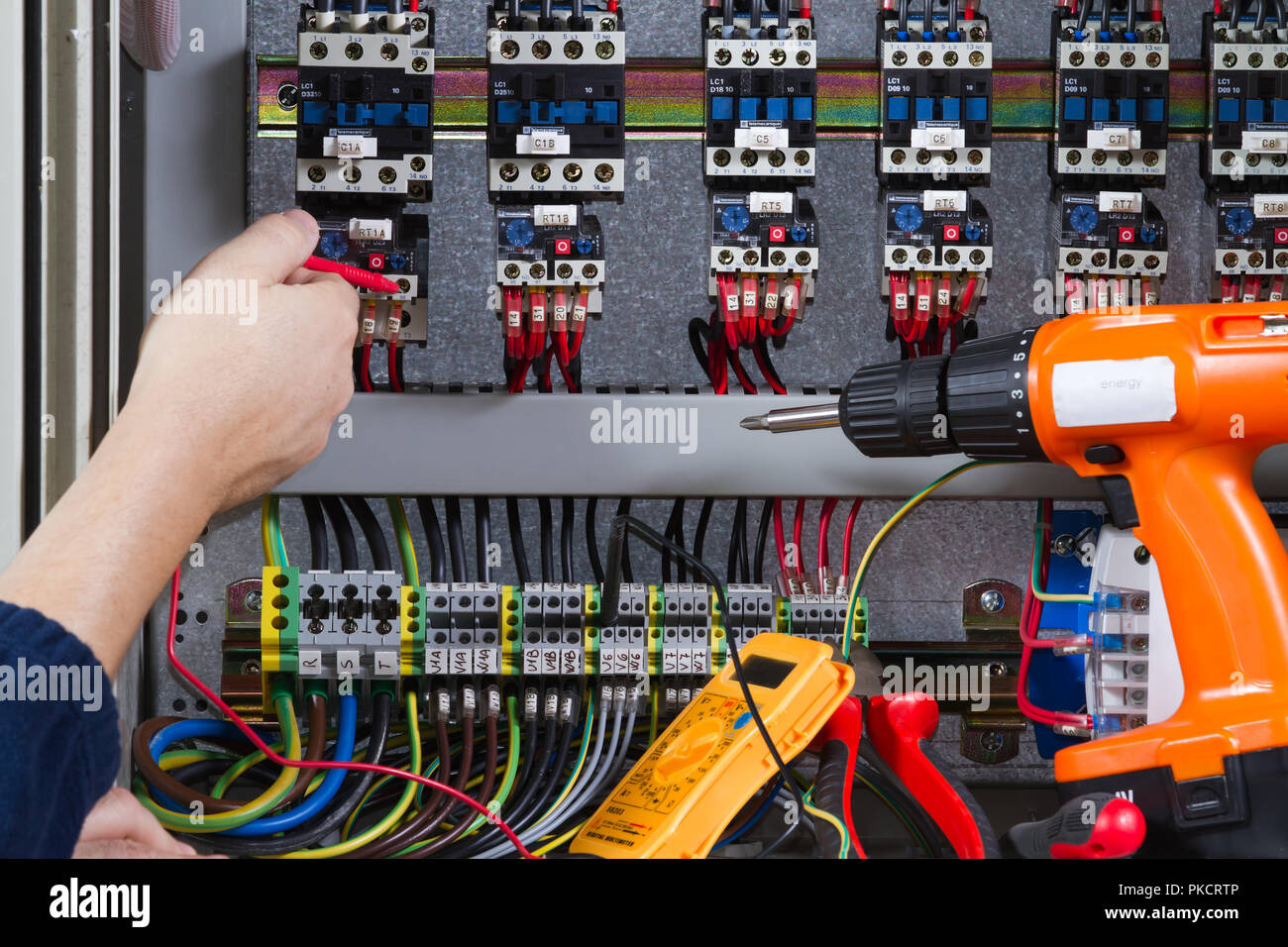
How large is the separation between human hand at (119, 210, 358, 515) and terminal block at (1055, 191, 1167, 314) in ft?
2.74

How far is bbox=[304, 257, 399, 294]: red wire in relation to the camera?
1.00m

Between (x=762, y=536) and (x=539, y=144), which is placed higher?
(x=539, y=144)

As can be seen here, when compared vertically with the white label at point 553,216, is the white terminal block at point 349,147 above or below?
above

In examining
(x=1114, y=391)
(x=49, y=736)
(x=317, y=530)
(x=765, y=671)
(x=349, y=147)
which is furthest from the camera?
(x=317, y=530)

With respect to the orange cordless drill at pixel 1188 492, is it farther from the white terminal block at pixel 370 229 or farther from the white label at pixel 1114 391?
the white terminal block at pixel 370 229

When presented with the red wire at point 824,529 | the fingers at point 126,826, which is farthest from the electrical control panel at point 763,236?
the fingers at point 126,826

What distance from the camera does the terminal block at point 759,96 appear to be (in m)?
1.20

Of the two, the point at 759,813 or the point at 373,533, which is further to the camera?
the point at 373,533

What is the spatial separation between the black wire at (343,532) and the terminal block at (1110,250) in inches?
35.4

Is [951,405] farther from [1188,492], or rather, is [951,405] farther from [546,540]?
[546,540]

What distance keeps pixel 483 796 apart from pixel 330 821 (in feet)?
0.52

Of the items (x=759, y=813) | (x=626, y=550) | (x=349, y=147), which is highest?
(x=349, y=147)

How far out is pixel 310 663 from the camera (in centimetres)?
116

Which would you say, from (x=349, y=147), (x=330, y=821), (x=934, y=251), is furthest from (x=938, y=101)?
(x=330, y=821)
